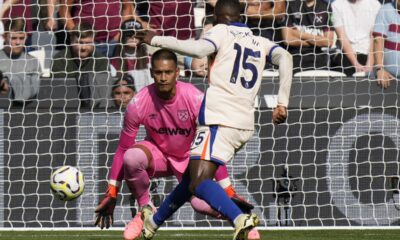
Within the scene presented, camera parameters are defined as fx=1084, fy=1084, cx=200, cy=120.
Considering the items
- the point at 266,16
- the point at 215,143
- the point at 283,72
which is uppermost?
the point at 266,16

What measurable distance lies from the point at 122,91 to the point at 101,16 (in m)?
1.24

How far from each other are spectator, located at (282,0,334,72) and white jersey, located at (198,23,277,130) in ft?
14.8

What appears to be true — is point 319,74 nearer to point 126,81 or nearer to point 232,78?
point 126,81

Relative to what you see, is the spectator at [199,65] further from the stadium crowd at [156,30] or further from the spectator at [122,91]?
the spectator at [122,91]

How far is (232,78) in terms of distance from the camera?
27.6 feet

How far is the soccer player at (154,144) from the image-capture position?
377 inches

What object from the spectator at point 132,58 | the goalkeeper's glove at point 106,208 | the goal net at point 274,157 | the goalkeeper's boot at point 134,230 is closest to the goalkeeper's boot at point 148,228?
the goalkeeper's boot at point 134,230

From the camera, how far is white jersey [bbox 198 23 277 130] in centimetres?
833

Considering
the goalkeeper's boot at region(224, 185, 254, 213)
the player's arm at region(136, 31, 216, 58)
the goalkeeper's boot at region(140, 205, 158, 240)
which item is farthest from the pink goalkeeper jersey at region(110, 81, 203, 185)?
the player's arm at region(136, 31, 216, 58)

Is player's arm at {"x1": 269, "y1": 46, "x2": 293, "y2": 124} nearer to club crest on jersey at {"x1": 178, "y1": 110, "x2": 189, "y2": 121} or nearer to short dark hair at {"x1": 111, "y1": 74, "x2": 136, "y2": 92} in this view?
club crest on jersey at {"x1": 178, "y1": 110, "x2": 189, "y2": 121}

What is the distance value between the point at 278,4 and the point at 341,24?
84 centimetres

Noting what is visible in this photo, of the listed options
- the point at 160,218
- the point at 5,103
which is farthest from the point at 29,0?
the point at 160,218

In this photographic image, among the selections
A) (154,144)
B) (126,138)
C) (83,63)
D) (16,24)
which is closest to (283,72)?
(126,138)

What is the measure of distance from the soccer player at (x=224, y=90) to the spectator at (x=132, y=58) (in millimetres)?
4288
